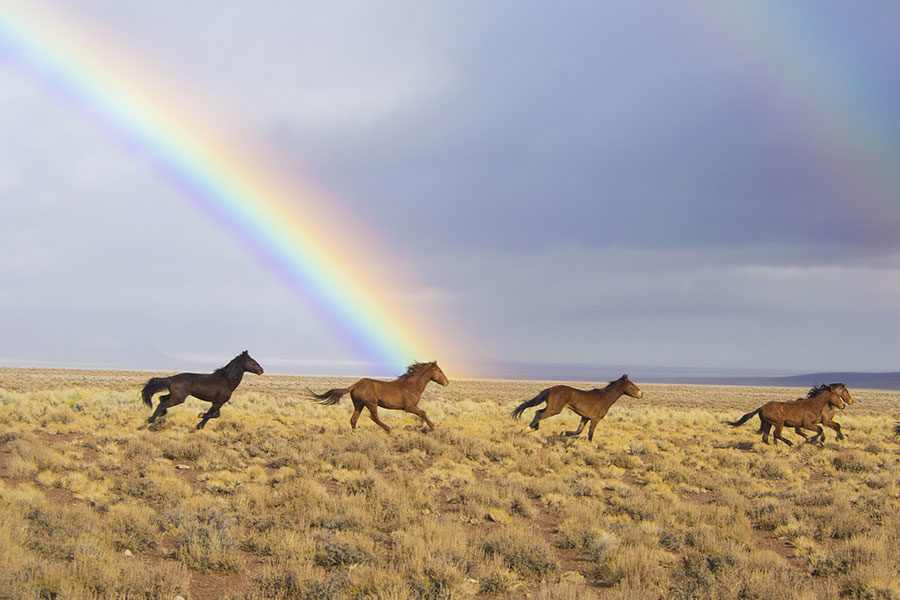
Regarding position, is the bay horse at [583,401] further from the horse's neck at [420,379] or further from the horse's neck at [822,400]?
the horse's neck at [822,400]

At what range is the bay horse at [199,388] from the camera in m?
17.1

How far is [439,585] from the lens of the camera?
6840mm

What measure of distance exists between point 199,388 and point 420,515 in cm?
943

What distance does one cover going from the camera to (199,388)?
17219 mm

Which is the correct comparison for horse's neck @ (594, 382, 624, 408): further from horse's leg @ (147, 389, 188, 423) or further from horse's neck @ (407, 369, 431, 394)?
horse's leg @ (147, 389, 188, 423)

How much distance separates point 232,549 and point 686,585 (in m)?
5.26

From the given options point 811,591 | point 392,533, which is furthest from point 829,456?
point 392,533

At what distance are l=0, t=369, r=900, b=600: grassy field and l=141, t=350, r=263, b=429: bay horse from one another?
0.78 metres

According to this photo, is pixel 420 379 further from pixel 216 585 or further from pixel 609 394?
pixel 216 585

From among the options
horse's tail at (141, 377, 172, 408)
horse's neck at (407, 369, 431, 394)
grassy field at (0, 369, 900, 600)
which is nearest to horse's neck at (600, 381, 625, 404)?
grassy field at (0, 369, 900, 600)

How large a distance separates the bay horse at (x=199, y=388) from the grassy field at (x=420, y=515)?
78cm

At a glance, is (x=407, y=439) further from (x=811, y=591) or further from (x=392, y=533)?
(x=811, y=591)

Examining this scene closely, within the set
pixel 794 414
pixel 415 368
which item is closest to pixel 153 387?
pixel 415 368

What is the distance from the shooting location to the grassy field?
23.1 feet
